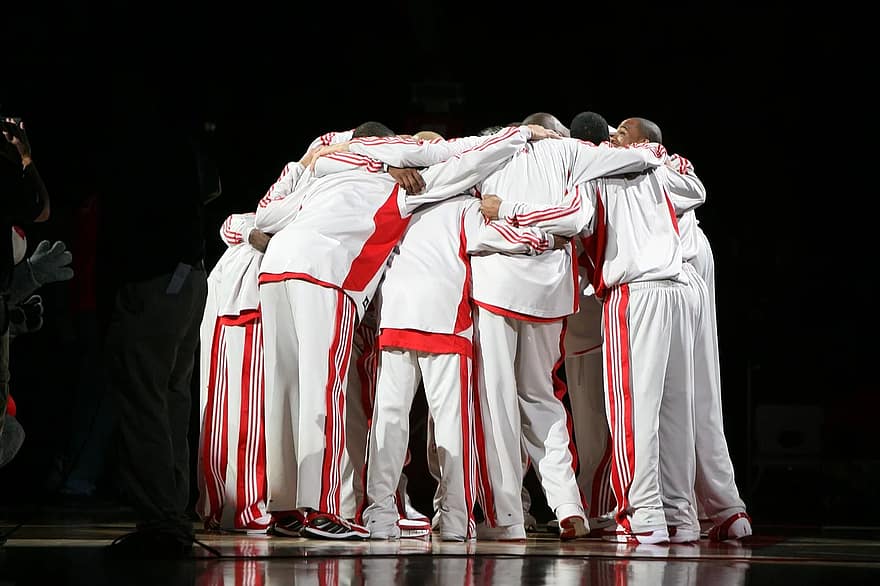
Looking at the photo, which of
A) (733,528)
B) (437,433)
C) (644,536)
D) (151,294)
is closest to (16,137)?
(151,294)

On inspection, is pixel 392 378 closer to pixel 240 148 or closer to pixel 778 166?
pixel 240 148

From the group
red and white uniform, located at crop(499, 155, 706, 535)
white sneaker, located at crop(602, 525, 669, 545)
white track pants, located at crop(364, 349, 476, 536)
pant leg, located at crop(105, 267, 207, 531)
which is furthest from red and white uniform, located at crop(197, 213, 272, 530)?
pant leg, located at crop(105, 267, 207, 531)

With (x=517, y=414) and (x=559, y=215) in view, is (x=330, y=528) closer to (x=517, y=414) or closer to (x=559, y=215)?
(x=517, y=414)

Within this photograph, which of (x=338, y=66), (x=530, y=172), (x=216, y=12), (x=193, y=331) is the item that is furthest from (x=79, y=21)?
(x=193, y=331)

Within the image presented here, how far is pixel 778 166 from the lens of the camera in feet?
26.2

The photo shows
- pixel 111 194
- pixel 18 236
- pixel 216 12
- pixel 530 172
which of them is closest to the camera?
pixel 111 194

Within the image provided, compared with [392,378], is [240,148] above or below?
above

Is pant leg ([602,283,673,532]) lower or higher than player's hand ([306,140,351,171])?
lower

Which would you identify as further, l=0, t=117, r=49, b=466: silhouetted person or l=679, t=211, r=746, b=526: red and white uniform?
l=679, t=211, r=746, b=526: red and white uniform

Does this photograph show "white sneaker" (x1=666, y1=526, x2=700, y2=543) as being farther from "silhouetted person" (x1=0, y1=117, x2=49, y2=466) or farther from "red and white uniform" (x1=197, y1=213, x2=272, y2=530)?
"silhouetted person" (x1=0, y1=117, x2=49, y2=466)

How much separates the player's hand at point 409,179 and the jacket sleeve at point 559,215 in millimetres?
316

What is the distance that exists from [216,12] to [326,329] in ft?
11.4

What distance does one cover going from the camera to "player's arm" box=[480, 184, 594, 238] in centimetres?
438

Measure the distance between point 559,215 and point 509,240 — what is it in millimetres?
193
